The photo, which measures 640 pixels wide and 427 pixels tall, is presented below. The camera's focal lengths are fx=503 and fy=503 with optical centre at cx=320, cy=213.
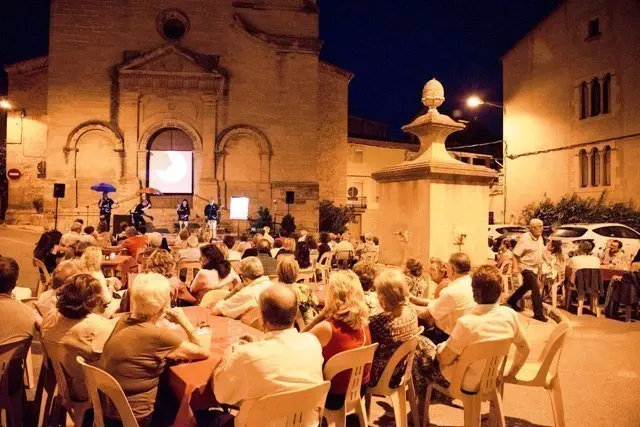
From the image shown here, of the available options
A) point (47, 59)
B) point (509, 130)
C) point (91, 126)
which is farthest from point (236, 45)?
point (509, 130)

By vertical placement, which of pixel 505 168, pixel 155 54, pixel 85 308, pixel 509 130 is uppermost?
pixel 155 54

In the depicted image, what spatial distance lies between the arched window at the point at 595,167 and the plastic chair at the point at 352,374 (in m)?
19.5

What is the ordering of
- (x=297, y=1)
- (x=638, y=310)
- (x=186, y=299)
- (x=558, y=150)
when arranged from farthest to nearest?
(x=297, y=1) < (x=558, y=150) < (x=638, y=310) < (x=186, y=299)

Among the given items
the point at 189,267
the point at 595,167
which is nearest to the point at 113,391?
the point at 189,267

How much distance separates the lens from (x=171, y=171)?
22.4 meters

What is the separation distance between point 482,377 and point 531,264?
179 inches

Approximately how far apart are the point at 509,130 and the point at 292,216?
35.6 feet

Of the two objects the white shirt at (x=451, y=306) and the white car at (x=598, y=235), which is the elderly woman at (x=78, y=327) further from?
the white car at (x=598, y=235)

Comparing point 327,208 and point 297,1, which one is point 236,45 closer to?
point 297,1

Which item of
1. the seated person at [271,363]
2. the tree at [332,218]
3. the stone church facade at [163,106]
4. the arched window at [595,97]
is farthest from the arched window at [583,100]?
the seated person at [271,363]

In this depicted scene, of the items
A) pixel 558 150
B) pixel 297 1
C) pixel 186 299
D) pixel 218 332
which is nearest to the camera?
pixel 218 332

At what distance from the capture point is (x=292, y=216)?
22.2 meters

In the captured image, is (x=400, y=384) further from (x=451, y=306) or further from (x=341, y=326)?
(x=451, y=306)

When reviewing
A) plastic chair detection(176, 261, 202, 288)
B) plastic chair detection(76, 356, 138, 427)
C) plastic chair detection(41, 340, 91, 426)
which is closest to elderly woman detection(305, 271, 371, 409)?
plastic chair detection(76, 356, 138, 427)
